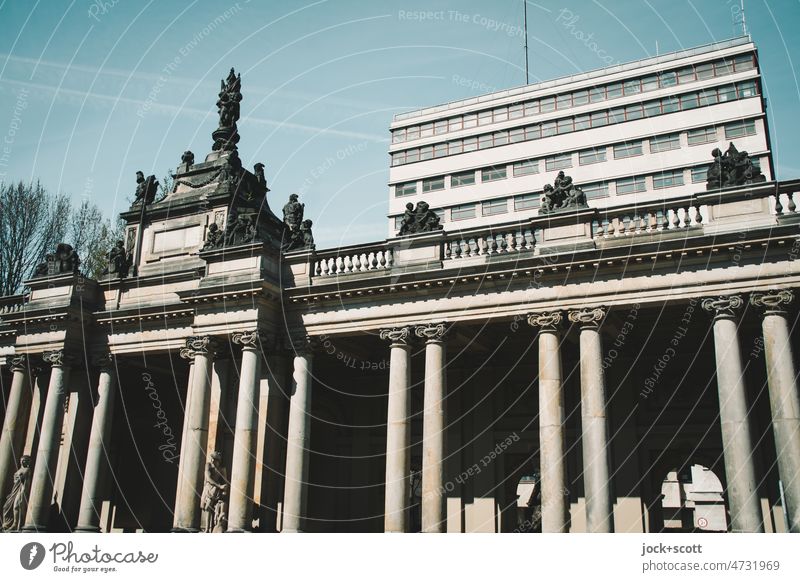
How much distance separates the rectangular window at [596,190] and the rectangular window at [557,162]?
2.76 meters

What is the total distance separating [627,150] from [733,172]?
3829 cm

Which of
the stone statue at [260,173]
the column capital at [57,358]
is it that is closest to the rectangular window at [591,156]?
the stone statue at [260,173]

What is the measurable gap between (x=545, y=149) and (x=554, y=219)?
129 ft

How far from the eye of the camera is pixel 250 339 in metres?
23.6

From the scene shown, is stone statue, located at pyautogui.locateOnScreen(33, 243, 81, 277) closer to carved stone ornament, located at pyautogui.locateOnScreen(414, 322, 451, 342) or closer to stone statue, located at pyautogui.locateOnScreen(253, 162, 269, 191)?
stone statue, located at pyautogui.locateOnScreen(253, 162, 269, 191)

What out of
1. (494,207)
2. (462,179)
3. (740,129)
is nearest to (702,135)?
(740,129)

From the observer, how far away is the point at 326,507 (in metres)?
27.9

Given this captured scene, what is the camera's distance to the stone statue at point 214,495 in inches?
887

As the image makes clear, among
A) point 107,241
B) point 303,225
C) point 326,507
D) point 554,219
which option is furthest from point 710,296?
point 107,241

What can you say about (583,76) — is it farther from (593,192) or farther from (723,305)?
(723,305)

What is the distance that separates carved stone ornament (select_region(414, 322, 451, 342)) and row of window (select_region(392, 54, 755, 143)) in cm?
4223

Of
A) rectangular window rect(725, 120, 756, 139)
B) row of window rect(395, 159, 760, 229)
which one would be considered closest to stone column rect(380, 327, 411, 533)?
row of window rect(395, 159, 760, 229)
